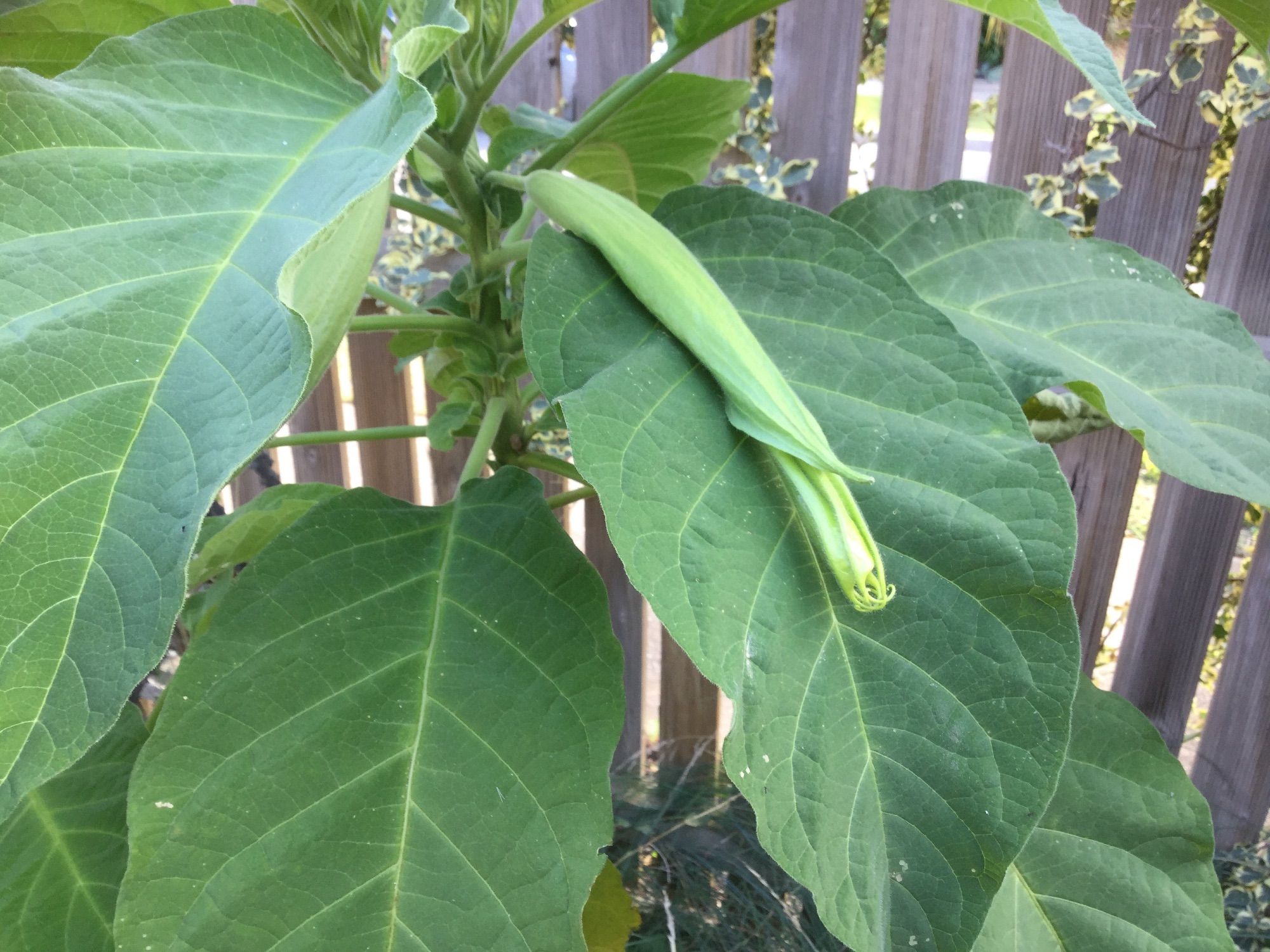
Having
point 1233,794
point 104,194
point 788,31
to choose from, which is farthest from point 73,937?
point 1233,794

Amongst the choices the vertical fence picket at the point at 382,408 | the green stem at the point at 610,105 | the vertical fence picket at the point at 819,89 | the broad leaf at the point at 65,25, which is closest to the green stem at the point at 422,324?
the green stem at the point at 610,105

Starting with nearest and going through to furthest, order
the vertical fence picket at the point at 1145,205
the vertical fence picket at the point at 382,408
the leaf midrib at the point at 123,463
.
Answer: the leaf midrib at the point at 123,463
the vertical fence picket at the point at 1145,205
the vertical fence picket at the point at 382,408

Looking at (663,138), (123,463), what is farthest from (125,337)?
(663,138)

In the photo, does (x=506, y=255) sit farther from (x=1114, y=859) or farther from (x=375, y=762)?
(x=1114, y=859)

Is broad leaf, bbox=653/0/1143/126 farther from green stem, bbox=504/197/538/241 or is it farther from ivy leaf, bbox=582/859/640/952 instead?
ivy leaf, bbox=582/859/640/952

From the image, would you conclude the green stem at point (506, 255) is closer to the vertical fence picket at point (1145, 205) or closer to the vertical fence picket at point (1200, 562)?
the vertical fence picket at point (1145, 205)

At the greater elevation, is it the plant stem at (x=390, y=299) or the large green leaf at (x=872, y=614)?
the plant stem at (x=390, y=299)

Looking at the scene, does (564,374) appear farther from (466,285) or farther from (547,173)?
(466,285)
